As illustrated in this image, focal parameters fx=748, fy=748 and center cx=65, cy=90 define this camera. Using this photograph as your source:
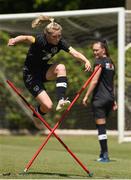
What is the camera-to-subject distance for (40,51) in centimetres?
959

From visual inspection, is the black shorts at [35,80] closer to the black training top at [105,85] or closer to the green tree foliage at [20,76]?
the black training top at [105,85]

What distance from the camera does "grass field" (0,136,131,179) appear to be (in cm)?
910

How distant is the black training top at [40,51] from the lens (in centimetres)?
950

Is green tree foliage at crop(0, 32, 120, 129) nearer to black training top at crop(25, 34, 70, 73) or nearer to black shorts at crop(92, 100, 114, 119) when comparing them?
black shorts at crop(92, 100, 114, 119)

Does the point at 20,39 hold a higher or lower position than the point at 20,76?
higher

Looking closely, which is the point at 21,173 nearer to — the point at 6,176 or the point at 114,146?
the point at 6,176

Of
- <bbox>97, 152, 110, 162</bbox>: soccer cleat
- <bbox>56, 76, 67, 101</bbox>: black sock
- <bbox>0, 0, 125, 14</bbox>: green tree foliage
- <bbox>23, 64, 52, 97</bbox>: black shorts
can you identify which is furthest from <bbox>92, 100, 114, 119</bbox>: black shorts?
<bbox>0, 0, 125, 14</bbox>: green tree foliage

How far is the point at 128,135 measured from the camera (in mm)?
14430

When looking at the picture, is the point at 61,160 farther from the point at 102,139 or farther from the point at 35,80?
the point at 35,80

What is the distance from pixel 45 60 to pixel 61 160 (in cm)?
205

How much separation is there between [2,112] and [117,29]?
3704 mm

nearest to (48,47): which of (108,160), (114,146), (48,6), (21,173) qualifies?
(21,173)

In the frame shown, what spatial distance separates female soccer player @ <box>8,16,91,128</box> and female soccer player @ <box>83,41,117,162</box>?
148 cm

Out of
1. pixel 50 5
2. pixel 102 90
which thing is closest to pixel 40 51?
pixel 102 90
